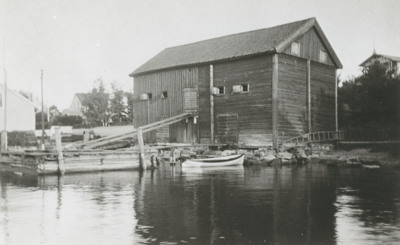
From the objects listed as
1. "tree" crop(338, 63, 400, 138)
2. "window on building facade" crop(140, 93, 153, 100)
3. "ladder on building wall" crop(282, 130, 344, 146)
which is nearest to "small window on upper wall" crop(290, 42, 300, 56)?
"ladder on building wall" crop(282, 130, 344, 146)

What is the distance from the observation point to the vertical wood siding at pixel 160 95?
38812 mm

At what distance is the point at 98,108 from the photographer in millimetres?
76125

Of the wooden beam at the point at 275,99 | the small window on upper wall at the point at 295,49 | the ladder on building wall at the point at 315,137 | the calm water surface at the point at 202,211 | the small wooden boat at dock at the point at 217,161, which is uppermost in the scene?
the small window on upper wall at the point at 295,49

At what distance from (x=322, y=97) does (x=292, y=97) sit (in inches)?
185

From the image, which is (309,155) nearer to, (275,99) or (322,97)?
(275,99)

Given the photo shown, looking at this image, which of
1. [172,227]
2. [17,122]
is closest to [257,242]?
[172,227]

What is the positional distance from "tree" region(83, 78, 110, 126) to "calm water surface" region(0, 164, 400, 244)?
53477 millimetres

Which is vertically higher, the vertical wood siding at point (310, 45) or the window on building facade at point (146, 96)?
the vertical wood siding at point (310, 45)

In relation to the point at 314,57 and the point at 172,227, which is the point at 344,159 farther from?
the point at 172,227

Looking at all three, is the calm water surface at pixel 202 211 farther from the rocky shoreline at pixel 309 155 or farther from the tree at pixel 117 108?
the tree at pixel 117 108

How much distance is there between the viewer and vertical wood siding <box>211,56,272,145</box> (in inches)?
1314

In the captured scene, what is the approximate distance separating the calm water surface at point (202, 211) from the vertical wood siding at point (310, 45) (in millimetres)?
15573

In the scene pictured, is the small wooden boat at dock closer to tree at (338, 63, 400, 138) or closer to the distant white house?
tree at (338, 63, 400, 138)

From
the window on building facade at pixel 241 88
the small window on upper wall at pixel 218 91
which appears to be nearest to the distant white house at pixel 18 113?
the small window on upper wall at pixel 218 91
